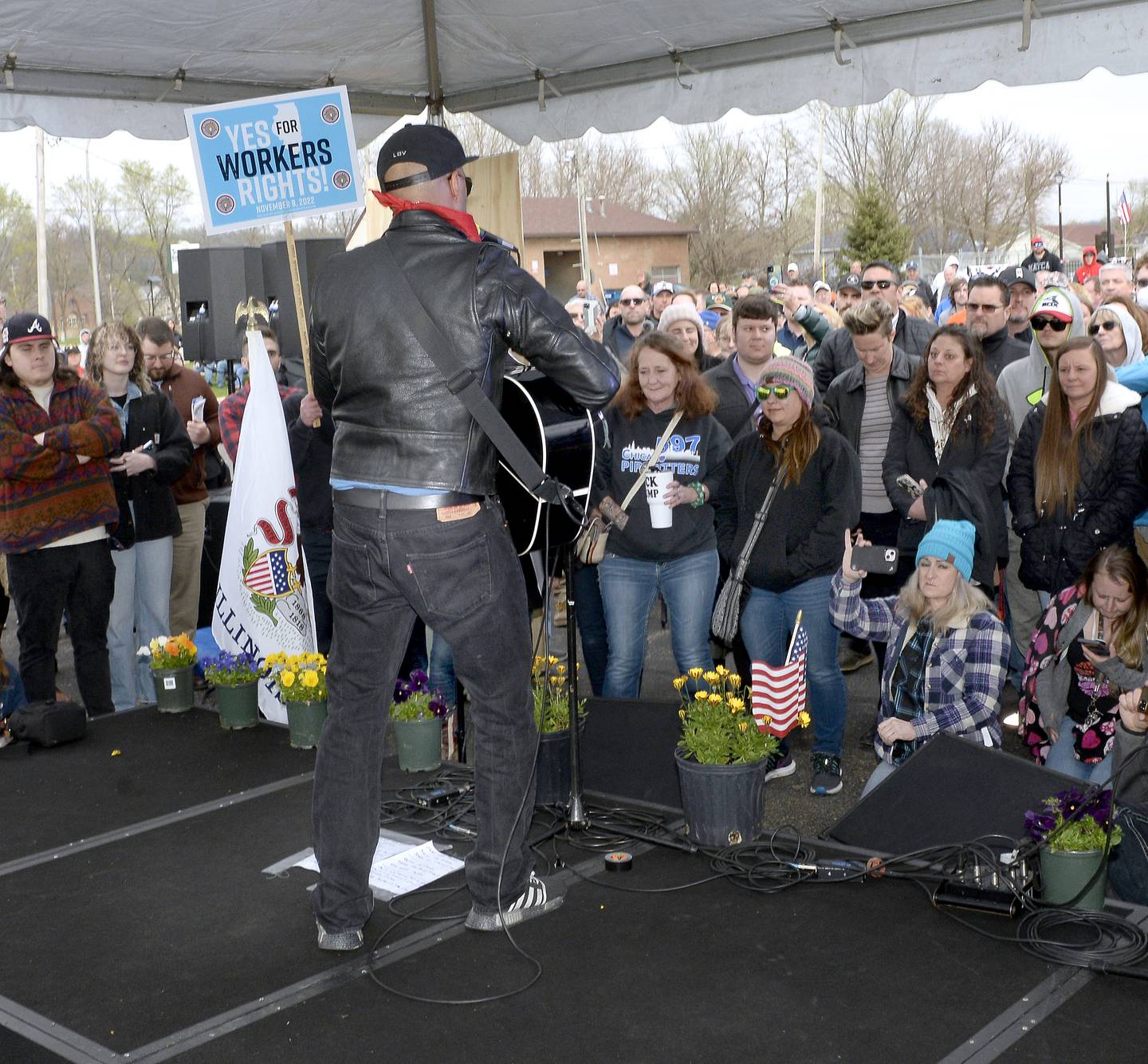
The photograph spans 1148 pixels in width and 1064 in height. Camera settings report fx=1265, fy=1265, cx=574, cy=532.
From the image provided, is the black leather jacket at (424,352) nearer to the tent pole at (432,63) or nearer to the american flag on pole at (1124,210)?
the tent pole at (432,63)

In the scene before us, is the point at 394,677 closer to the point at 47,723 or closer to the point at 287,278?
the point at 47,723

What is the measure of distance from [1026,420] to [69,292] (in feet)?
150

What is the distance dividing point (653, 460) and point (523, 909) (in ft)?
7.58

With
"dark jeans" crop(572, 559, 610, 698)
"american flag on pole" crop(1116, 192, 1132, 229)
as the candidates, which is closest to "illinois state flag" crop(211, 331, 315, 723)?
"dark jeans" crop(572, 559, 610, 698)

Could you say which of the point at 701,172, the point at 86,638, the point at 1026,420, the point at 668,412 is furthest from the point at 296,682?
the point at 701,172

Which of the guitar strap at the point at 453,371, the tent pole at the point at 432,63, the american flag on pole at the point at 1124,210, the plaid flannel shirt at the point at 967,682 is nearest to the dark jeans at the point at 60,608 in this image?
the tent pole at the point at 432,63

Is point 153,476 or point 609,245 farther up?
point 609,245

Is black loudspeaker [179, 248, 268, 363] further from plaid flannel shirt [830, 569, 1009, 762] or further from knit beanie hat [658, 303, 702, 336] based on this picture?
plaid flannel shirt [830, 569, 1009, 762]

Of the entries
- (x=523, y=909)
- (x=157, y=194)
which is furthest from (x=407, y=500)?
(x=157, y=194)

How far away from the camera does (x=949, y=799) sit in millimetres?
3572

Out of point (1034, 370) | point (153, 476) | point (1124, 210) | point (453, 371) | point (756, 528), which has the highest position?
point (1124, 210)

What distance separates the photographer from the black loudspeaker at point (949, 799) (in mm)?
3480

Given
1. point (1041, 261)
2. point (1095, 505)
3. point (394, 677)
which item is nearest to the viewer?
point (394, 677)

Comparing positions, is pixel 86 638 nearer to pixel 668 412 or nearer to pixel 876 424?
pixel 668 412
